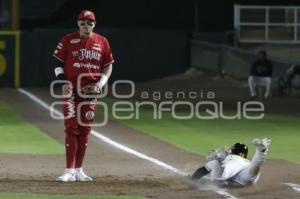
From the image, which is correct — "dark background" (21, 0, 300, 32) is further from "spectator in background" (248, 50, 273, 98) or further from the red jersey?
the red jersey

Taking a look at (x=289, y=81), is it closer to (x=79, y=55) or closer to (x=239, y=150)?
(x=239, y=150)

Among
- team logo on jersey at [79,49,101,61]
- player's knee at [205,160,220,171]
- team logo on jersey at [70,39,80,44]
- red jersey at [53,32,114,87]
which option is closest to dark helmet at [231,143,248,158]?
player's knee at [205,160,220,171]

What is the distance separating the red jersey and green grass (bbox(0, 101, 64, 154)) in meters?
3.95

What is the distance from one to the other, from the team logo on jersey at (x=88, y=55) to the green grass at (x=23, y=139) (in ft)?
13.4

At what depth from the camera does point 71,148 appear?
10.2 metres

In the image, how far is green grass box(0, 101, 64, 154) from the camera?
14192mm

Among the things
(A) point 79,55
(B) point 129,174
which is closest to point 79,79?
(A) point 79,55

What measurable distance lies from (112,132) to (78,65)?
707 centimetres

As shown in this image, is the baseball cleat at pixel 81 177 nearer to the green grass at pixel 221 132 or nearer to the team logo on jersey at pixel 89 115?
the team logo on jersey at pixel 89 115

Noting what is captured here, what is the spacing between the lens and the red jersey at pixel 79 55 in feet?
33.3

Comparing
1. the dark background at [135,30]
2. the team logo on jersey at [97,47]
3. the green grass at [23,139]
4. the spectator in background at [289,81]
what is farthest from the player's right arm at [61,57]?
the dark background at [135,30]

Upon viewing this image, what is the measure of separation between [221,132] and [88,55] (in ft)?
24.9

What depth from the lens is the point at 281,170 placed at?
11742 mm

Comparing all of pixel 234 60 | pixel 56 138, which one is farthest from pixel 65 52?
pixel 234 60
